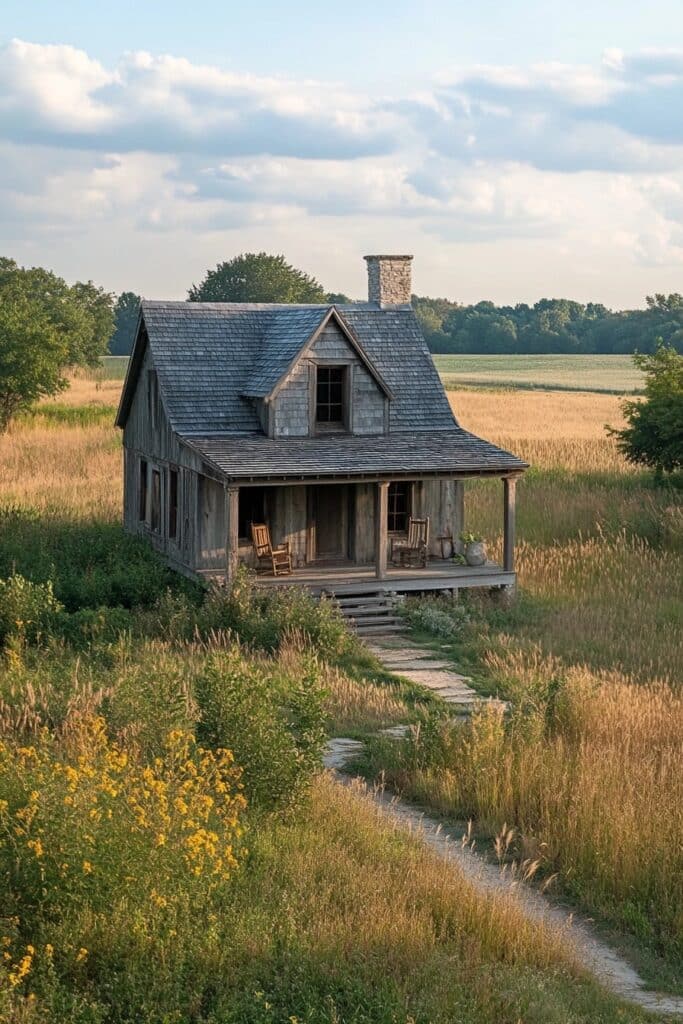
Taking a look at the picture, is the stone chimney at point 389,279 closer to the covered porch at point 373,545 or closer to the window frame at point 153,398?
the covered porch at point 373,545

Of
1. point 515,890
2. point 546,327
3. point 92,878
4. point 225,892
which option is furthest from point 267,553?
point 546,327

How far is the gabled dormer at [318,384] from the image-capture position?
25016 millimetres

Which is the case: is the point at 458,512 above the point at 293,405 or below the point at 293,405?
below

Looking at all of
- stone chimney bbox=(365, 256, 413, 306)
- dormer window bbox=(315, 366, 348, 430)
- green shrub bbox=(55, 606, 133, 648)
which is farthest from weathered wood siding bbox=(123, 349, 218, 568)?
stone chimney bbox=(365, 256, 413, 306)

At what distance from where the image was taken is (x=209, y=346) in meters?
26.3

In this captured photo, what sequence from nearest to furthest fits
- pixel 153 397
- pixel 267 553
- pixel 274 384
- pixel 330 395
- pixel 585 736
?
1. pixel 585 736
2. pixel 267 553
3. pixel 274 384
4. pixel 330 395
5. pixel 153 397

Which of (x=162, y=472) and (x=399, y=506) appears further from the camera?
(x=162, y=472)

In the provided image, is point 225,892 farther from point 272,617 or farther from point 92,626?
point 272,617

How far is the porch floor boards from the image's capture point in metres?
23.8

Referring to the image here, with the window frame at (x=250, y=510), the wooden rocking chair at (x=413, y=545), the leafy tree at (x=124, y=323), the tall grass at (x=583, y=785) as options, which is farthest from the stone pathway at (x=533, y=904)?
the leafy tree at (x=124, y=323)

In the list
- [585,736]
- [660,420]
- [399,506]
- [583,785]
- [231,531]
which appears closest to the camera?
[583,785]

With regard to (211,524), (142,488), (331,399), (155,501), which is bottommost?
(211,524)

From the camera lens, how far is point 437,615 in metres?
23.2

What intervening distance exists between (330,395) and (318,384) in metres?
0.31
